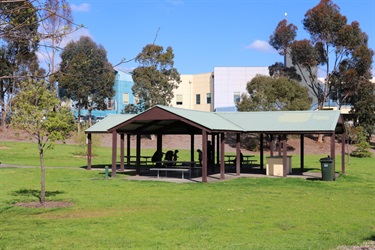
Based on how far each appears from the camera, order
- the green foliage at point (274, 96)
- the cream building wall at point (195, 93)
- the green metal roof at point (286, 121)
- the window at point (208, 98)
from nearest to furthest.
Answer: the green metal roof at point (286, 121) < the green foliage at point (274, 96) < the window at point (208, 98) < the cream building wall at point (195, 93)

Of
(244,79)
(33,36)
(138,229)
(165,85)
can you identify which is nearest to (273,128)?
(138,229)

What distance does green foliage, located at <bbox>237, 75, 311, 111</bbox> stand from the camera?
156 ft

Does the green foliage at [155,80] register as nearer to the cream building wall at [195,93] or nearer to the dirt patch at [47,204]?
the cream building wall at [195,93]

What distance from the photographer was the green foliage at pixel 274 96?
156 feet

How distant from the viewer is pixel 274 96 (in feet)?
158

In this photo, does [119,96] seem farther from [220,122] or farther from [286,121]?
[286,121]

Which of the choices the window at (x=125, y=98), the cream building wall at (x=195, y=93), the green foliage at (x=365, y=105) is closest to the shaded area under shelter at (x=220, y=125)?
the green foliage at (x=365, y=105)

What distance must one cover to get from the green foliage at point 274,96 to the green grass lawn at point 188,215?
2640 cm

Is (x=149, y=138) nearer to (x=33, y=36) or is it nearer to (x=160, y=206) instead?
(x=160, y=206)

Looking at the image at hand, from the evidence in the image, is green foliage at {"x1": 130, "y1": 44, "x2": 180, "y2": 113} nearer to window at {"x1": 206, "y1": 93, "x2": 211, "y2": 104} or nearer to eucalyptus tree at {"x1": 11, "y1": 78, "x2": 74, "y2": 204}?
window at {"x1": 206, "y1": 93, "x2": 211, "y2": 104}

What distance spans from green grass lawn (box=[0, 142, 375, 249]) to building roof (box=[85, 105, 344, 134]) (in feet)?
9.58

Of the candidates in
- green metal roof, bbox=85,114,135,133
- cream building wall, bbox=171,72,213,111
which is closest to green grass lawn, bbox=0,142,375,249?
green metal roof, bbox=85,114,135,133

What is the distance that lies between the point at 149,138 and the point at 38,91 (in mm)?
40855

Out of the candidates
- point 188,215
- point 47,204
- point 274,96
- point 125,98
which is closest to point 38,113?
point 47,204
